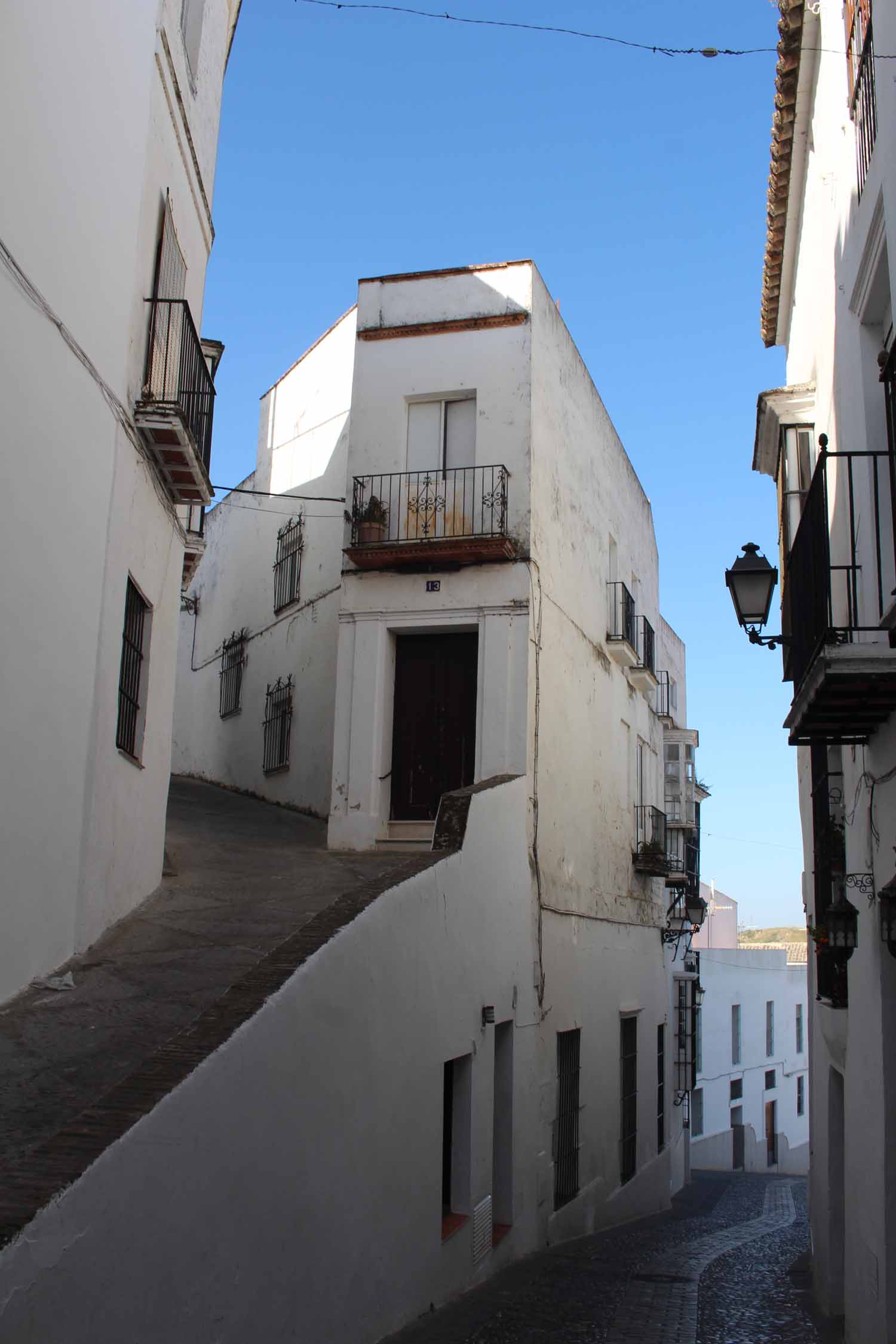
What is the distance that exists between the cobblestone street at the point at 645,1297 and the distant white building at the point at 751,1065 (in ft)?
46.0

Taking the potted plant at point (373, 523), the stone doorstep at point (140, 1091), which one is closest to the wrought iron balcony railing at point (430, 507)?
the potted plant at point (373, 523)

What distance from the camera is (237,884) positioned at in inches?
388

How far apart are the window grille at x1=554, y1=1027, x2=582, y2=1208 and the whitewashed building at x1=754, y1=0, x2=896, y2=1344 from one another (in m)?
2.61

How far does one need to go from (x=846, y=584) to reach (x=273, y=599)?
11.6 meters

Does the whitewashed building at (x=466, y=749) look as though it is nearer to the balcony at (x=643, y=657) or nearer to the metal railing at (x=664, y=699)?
the balcony at (x=643, y=657)

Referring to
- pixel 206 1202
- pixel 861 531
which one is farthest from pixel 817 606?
pixel 206 1202

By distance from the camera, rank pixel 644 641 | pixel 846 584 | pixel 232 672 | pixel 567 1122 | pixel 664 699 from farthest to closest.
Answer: pixel 664 699, pixel 232 672, pixel 644 641, pixel 567 1122, pixel 846 584

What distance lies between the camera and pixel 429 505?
1331cm

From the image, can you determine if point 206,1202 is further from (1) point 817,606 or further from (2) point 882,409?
(2) point 882,409

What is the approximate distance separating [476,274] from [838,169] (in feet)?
21.1

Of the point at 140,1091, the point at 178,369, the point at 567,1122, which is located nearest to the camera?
the point at 140,1091

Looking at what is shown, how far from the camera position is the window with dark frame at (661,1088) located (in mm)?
17828

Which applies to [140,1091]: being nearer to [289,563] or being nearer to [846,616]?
[846,616]

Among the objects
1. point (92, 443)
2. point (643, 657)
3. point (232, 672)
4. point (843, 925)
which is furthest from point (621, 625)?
point (92, 443)
